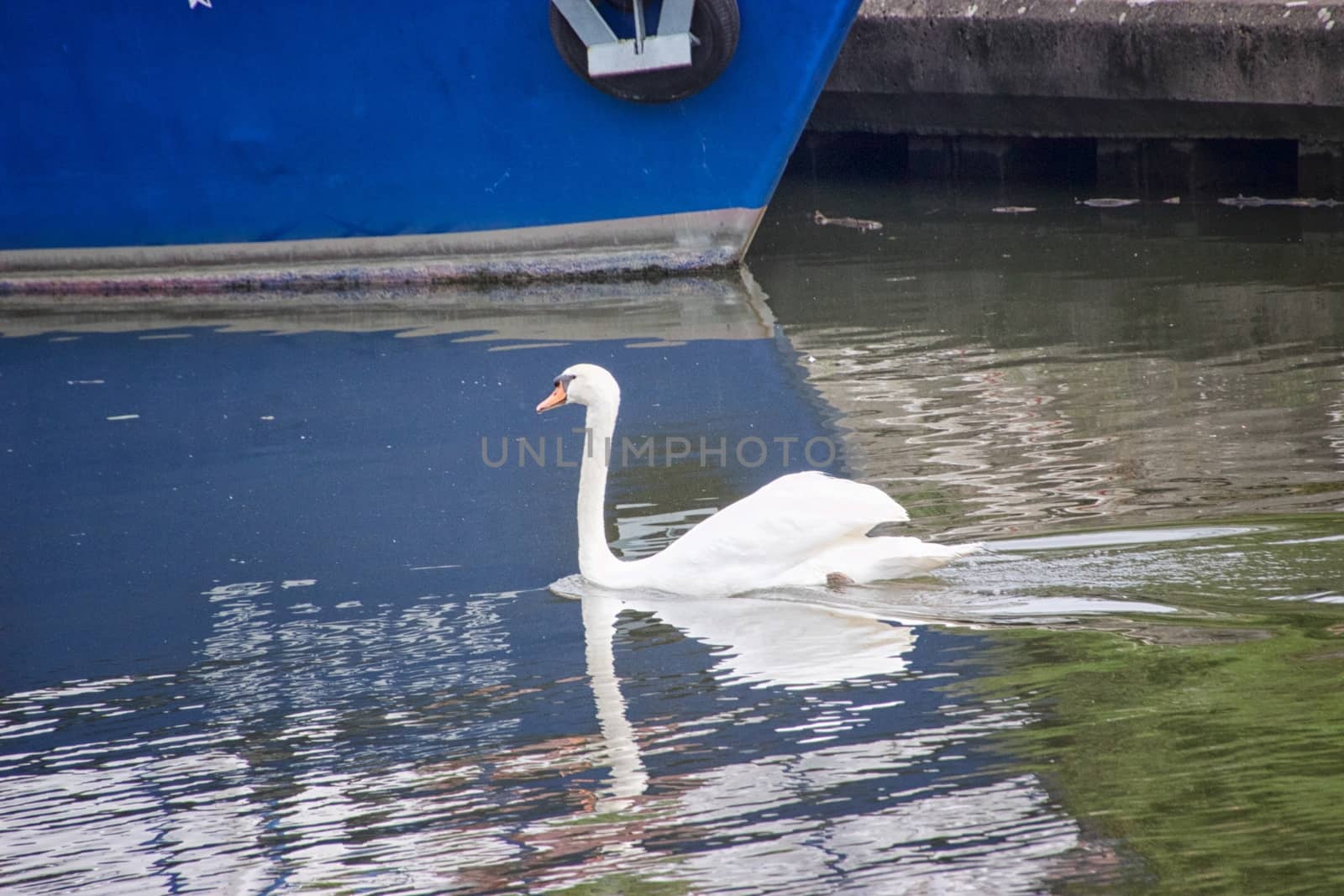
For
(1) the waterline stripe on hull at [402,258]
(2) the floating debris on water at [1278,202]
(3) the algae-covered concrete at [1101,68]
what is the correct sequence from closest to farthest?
(3) the algae-covered concrete at [1101,68]
(1) the waterline stripe on hull at [402,258]
(2) the floating debris on water at [1278,202]

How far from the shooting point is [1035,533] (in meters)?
7.03

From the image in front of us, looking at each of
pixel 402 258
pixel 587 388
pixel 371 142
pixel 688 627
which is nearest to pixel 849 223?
pixel 402 258

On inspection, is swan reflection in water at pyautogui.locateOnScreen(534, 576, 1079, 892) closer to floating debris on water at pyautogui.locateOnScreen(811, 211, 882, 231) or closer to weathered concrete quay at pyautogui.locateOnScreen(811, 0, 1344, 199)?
weathered concrete quay at pyautogui.locateOnScreen(811, 0, 1344, 199)

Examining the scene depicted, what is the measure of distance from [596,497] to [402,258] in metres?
8.40

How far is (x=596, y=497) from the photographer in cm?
718

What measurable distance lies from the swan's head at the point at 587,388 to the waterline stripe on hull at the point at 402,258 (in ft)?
24.0

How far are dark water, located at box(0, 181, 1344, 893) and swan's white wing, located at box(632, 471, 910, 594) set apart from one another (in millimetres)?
131

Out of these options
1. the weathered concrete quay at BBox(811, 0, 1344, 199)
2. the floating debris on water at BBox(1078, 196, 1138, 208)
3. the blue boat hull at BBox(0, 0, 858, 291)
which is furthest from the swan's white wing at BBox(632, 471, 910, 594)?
the floating debris on water at BBox(1078, 196, 1138, 208)

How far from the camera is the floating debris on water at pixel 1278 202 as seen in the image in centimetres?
1533

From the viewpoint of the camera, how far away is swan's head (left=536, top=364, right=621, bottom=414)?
7434 millimetres

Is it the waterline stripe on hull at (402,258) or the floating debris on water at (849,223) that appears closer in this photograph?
the waterline stripe on hull at (402,258)

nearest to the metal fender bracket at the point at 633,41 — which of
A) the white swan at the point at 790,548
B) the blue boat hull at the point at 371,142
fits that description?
the blue boat hull at the point at 371,142

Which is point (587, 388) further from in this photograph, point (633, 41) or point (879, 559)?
point (633, 41)

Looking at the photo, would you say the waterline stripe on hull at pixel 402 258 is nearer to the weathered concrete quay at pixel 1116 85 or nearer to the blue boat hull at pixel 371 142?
the blue boat hull at pixel 371 142
